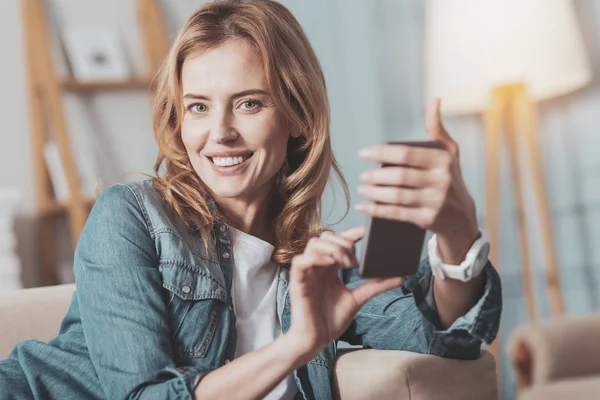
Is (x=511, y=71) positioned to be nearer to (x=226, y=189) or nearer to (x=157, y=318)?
(x=226, y=189)

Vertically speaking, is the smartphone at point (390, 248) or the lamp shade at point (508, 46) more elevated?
the lamp shade at point (508, 46)

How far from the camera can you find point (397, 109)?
3611mm

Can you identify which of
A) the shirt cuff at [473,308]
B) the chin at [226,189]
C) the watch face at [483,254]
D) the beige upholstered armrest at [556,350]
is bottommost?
the beige upholstered armrest at [556,350]

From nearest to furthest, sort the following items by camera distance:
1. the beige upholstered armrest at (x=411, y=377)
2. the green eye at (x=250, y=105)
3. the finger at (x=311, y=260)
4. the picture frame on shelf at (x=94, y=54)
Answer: the finger at (x=311, y=260) < the beige upholstered armrest at (x=411, y=377) < the green eye at (x=250, y=105) < the picture frame on shelf at (x=94, y=54)

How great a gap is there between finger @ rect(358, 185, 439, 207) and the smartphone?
0.15ft

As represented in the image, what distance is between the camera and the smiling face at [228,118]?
1.38 m

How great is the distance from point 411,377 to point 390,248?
0.32m

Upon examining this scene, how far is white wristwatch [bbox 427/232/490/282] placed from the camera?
112 centimetres

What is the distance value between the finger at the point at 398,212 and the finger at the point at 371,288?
0.17 m

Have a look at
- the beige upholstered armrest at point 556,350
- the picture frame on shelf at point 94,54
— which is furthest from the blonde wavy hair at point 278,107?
the picture frame on shelf at point 94,54

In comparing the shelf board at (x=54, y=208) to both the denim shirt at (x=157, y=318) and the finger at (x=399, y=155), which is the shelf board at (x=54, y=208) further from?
the finger at (x=399, y=155)

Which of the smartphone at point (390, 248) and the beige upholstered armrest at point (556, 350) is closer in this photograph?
the smartphone at point (390, 248)

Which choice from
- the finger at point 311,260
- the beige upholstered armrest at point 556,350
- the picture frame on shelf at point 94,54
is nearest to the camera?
the finger at point 311,260

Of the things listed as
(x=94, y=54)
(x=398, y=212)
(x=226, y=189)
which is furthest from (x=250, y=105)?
(x=94, y=54)
